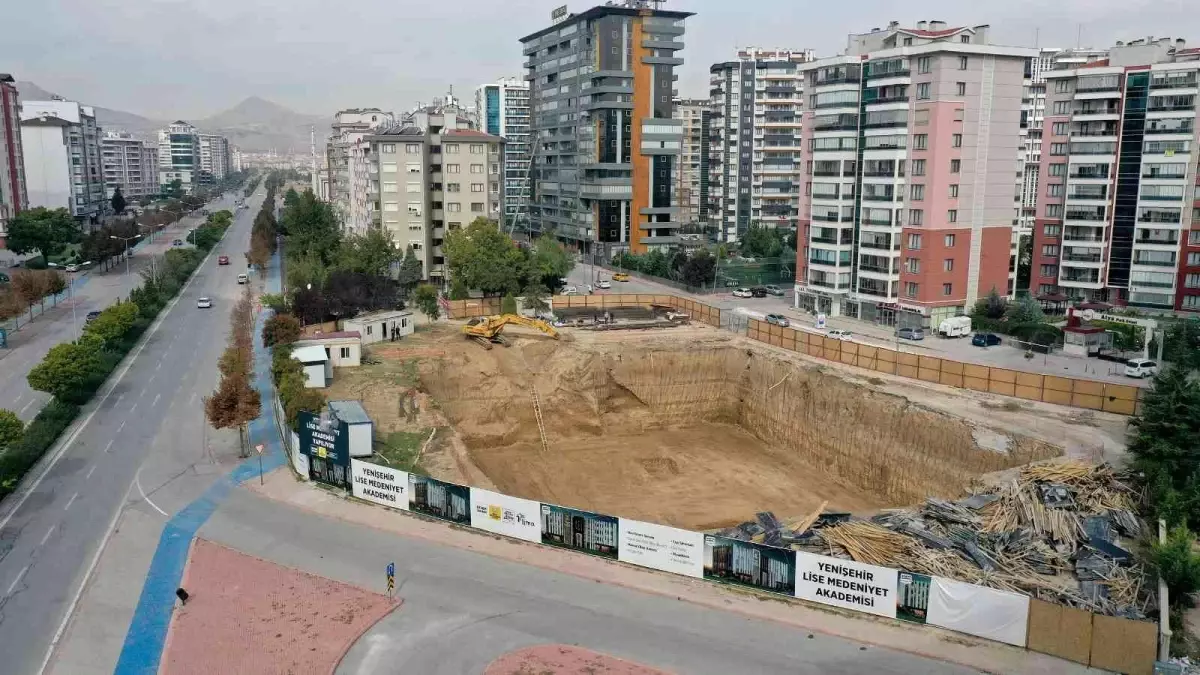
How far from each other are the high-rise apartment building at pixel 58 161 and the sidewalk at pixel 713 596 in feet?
364

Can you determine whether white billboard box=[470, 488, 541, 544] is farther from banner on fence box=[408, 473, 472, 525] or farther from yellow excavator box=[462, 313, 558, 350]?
yellow excavator box=[462, 313, 558, 350]

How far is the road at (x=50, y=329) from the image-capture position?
43.8 meters

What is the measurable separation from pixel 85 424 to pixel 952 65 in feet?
159

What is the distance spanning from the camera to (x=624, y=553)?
25531 mm

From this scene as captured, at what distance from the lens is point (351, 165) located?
100 metres

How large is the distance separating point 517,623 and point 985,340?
3822cm

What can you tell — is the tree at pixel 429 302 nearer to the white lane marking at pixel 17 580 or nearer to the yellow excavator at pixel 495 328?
the yellow excavator at pixel 495 328

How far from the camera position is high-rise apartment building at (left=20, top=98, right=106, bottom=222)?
12088 centimetres

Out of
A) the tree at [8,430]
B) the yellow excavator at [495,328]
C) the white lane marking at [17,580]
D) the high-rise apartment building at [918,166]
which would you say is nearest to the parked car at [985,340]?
the high-rise apartment building at [918,166]

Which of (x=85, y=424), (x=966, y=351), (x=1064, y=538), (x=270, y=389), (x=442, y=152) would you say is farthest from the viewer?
(x=442, y=152)

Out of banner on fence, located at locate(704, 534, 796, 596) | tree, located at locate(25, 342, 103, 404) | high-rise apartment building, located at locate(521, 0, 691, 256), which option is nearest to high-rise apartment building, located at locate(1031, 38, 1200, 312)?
high-rise apartment building, located at locate(521, 0, 691, 256)

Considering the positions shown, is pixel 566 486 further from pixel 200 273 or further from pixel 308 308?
pixel 200 273

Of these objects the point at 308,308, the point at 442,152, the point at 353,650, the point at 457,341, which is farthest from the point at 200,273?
the point at 353,650

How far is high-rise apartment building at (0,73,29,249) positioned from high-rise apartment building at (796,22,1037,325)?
274 feet
